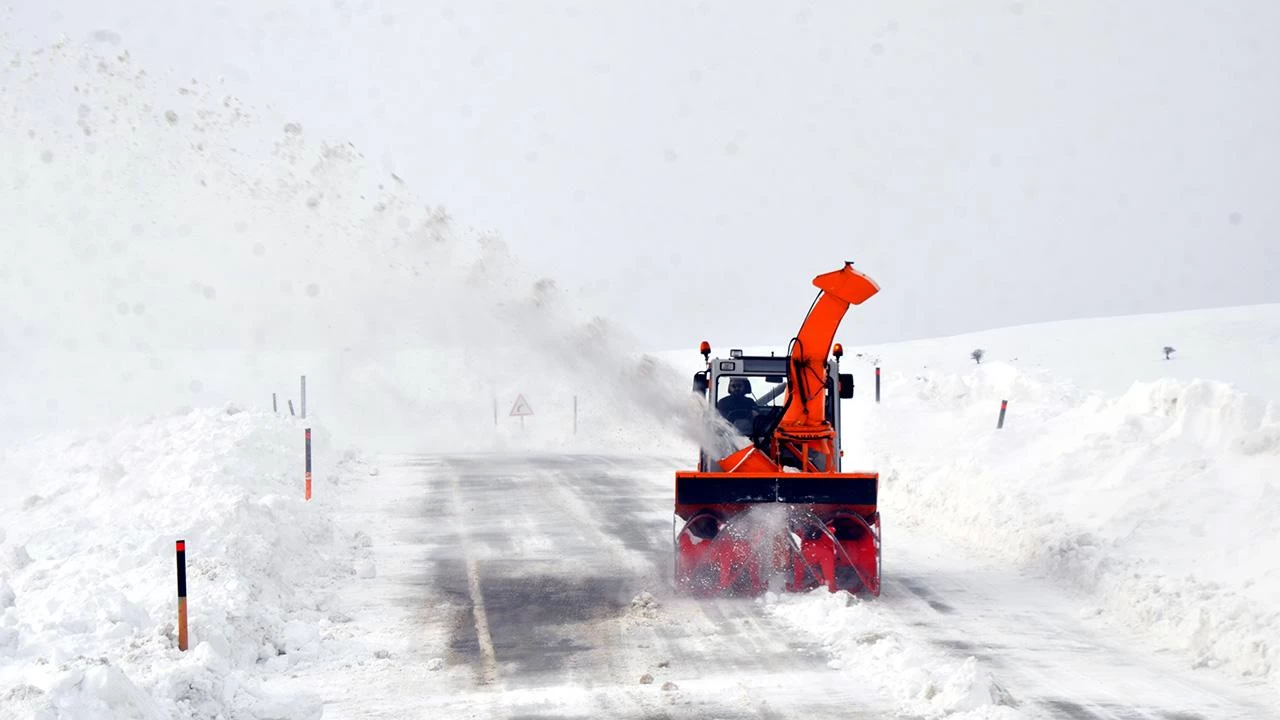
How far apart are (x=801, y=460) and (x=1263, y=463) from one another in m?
5.76

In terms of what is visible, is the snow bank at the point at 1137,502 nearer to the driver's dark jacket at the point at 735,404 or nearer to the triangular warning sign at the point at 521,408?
the driver's dark jacket at the point at 735,404

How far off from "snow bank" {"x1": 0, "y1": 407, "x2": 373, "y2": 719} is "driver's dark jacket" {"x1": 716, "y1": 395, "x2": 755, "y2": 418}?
423 centimetres

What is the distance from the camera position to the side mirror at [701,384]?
12.2m

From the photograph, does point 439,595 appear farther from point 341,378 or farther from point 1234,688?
point 341,378

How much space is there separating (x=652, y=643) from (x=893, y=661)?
1.92 meters

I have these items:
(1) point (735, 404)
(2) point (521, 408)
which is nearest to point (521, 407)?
(2) point (521, 408)

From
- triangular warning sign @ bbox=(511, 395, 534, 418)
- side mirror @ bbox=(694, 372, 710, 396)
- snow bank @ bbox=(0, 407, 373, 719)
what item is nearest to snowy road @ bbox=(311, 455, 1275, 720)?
snow bank @ bbox=(0, 407, 373, 719)

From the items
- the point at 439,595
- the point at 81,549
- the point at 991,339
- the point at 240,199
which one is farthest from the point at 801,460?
the point at 991,339

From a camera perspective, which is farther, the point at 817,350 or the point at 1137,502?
the point at 1137,502

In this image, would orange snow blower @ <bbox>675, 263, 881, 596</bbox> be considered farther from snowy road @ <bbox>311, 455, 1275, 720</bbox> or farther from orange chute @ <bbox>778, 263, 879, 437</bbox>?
snowy road @ <bbox>311, 455, 1275, 720</bbox>

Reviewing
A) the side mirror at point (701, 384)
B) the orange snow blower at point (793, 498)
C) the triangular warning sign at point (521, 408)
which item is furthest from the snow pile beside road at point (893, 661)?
the triangular warning sign at point (521, 408)

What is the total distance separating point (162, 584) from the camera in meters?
9.84

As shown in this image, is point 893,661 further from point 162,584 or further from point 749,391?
point 162,584

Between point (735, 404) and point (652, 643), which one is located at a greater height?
point (735, 404)
